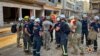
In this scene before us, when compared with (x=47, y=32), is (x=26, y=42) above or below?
below

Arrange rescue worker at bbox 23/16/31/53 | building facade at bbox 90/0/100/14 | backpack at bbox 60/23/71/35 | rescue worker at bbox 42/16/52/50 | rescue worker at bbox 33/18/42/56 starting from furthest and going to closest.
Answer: building facade at bbox 90/0/100/14
rescue worker at bbox 42/16/52/50
rescue worker at bbox 23/16/31/53
backpack at bbox 60/23/71/35
rescue worker at bbox 33/18/42/56

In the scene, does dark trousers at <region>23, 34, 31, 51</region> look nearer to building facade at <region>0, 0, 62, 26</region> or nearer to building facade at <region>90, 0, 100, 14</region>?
building facade at <region>0, 0, 62, 26</region>

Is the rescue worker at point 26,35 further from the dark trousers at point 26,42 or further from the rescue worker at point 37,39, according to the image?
the rescue worker at point 37,39

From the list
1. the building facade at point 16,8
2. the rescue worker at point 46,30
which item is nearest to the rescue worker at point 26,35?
the rescue worker at point 46,30

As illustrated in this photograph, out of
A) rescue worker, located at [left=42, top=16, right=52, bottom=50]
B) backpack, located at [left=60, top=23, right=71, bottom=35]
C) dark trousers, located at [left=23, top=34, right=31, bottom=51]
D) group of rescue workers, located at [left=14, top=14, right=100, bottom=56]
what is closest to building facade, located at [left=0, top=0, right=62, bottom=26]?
rescue worker, located at [left=42, top=16, right=52, bottom=50]

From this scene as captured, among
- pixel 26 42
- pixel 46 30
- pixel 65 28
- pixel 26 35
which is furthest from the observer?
pixel 46 30

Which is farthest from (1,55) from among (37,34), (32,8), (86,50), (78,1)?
(78,1)

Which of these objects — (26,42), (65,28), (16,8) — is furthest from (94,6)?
(65,28)

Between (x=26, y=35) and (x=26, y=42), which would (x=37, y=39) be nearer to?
(x=26, y=35)

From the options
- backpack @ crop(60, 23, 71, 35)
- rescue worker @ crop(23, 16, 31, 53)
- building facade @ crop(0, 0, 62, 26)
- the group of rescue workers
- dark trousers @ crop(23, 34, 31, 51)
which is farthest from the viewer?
building facade @ crop(0, 0, 62, 26)

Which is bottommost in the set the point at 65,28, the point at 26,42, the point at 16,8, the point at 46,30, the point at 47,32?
the point at 26,42

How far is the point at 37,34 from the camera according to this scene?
9.56 m

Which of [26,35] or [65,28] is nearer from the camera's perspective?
[65,28]

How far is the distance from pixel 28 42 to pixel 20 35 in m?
2.13
